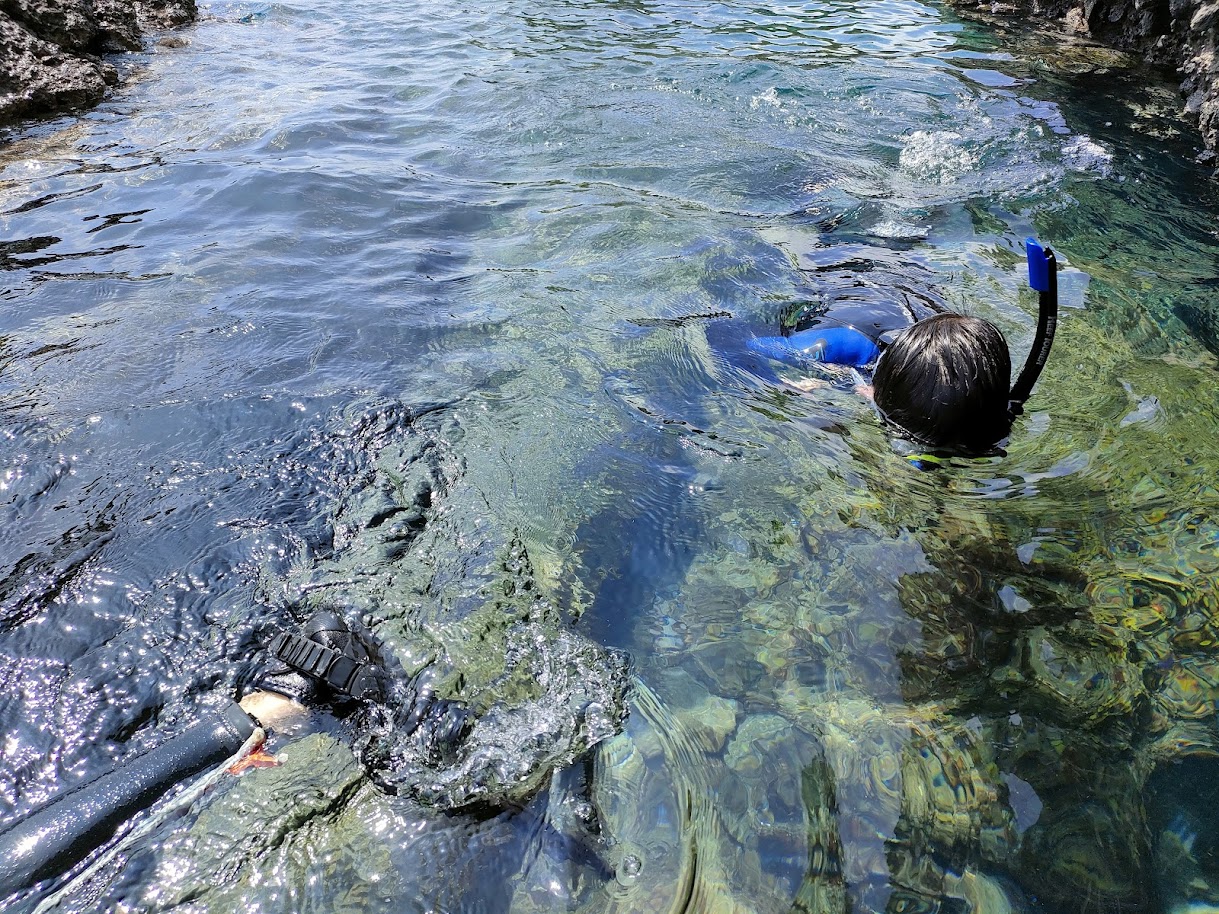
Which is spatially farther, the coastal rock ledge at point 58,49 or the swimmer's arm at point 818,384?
the coastal rock ledge at point 58,49

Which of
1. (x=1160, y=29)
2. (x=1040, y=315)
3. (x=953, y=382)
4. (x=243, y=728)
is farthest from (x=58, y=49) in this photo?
(x=1160, y=29)

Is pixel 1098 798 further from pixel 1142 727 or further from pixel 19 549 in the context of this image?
pixel 19 549

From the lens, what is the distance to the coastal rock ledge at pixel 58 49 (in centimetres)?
707

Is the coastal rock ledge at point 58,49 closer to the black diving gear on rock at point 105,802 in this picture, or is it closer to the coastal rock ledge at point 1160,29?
the black diving gear on rock at point 105,802

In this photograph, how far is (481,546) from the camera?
2797 millimetres

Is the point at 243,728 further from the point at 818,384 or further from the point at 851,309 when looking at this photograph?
the point at 851,309

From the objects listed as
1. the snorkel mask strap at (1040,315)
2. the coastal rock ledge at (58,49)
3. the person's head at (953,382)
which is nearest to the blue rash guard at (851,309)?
the person's head at (953,382)

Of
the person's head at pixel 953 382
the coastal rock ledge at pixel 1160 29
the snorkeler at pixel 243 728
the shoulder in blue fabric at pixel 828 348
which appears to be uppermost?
the coastal rock ledge at pixel 1160 29

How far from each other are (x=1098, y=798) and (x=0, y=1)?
35.0ft

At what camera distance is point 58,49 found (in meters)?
7.71

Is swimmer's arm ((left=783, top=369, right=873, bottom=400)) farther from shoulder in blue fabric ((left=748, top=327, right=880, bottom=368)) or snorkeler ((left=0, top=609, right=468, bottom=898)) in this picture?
snorkeler ((left=0, top=609, right=468, bottom=898))

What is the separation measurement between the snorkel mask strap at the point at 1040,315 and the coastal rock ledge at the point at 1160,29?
5.01 m

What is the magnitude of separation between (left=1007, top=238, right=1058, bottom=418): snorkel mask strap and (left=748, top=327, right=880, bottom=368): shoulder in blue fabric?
874 mm

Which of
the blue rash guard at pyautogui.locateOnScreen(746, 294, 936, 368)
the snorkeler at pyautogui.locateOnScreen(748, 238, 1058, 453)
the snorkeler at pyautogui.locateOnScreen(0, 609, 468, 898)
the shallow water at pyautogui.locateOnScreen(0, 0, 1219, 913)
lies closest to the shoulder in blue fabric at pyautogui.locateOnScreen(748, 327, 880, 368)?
the blue rash guard at pyautogui.locateOnScreen(746, 294, 936, 368)
